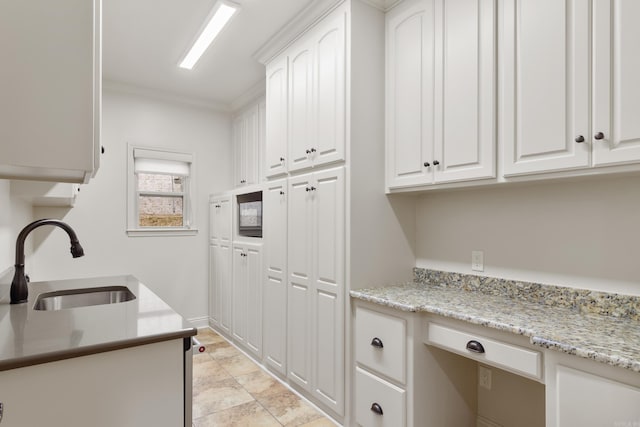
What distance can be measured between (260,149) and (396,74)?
2003 millimetres

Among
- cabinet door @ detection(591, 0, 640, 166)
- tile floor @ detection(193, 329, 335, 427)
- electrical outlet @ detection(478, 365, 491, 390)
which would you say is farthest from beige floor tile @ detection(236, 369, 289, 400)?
cabinet door @ detection(591, 0, 640, 166)

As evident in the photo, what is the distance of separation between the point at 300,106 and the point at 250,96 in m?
1.63

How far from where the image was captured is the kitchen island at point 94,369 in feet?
3.19

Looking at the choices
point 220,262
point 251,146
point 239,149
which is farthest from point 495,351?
point 239,149

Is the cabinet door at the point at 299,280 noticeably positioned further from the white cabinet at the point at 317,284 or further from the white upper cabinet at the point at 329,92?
the white upper cabinet at the point at 329,92

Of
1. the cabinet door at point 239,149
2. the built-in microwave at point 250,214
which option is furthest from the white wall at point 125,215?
the built-in microwave at point 250,214

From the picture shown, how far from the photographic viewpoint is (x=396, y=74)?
7.27 feet

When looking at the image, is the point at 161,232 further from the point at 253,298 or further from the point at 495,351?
the point at 495,351

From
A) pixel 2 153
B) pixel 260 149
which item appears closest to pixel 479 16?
pixel 2 153

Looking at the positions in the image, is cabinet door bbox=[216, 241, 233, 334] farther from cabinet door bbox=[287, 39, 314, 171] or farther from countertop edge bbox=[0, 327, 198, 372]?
countertop edge bbox=[0, 327, 198, 372]

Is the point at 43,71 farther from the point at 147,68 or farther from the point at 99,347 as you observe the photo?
the point at 147,68

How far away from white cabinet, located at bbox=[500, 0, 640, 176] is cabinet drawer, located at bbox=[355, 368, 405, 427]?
126 centimetres

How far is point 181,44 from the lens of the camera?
2961mm

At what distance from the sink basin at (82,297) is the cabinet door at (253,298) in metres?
1.23
